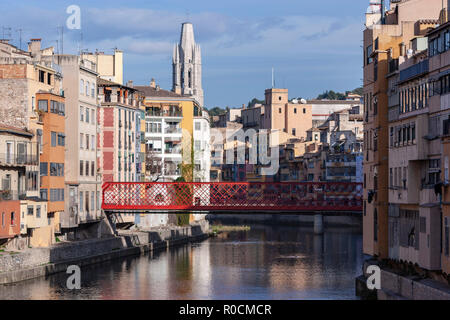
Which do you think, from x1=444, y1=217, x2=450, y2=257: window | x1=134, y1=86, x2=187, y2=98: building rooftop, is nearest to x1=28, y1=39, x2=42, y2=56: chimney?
x1=134, y1=86, x2=187, y2=98: building rooftop

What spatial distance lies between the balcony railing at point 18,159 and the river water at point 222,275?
756 cm

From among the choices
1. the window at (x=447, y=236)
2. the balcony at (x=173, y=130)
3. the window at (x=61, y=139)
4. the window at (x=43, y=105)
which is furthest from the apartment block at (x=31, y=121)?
the balcony at (x=173, y=130)

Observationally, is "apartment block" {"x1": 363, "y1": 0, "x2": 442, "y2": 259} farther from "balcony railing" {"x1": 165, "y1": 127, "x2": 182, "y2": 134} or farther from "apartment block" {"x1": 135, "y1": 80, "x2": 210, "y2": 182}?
"balcony railing" {"x1": 165, "y1": 127, "x2": 182, "y2": 134}

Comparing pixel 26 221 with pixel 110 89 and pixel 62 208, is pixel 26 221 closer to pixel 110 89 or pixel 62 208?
pixel 62 208

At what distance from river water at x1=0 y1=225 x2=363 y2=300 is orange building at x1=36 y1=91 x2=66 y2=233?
5.08 m

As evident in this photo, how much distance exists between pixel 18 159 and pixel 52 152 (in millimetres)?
5894

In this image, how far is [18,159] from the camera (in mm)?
68000

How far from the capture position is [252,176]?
18125 cm

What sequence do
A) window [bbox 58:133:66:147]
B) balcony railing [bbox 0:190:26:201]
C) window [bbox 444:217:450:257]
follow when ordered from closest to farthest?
window [bbox 444:217:450:257] → balcony railing [bbox 0:190:26:201] → window [bbox 58:133:66:147]

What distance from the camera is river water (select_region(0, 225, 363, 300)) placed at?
59.4m

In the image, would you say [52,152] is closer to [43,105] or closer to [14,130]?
[43,105]

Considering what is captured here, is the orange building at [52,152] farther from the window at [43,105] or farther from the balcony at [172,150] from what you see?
the balcony at [172,150]
